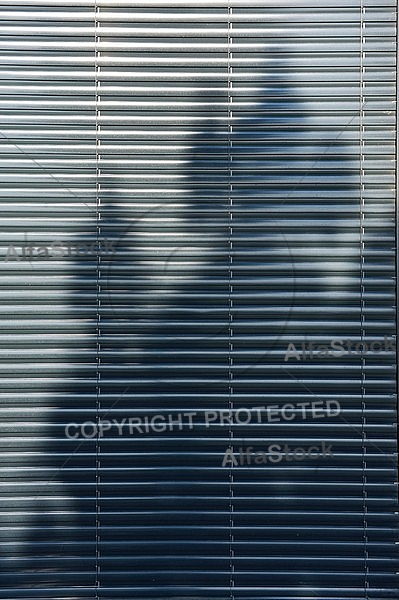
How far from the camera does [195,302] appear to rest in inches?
130

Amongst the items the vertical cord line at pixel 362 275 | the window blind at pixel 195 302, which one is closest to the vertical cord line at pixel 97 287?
the window blind at pixel 195 302

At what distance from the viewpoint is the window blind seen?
3291mm

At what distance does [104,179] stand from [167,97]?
1.75 feet

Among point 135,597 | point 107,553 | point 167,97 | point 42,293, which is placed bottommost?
point 135,597

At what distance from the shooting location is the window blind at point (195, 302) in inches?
130

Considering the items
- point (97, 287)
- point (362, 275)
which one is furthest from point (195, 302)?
point (362, 275)

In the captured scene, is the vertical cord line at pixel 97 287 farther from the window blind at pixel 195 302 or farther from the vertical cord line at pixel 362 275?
the vertical cord line at pixel 362 275

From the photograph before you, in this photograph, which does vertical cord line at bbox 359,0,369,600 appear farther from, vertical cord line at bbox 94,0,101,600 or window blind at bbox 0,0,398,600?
vertical cord line at bbox 94,0,101,600

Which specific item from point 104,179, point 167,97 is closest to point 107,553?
point 104,179

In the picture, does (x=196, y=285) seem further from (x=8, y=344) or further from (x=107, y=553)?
(x=107, y=553)

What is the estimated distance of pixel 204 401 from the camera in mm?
3297

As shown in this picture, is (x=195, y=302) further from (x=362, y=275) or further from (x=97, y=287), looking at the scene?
(x=362, y=275)

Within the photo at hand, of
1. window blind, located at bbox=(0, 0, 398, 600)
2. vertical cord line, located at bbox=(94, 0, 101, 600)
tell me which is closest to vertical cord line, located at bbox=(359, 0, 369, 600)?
window blind, located at bbox=(0, 0, 398, 600)

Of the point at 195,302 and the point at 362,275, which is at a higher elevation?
the point at 362,275
